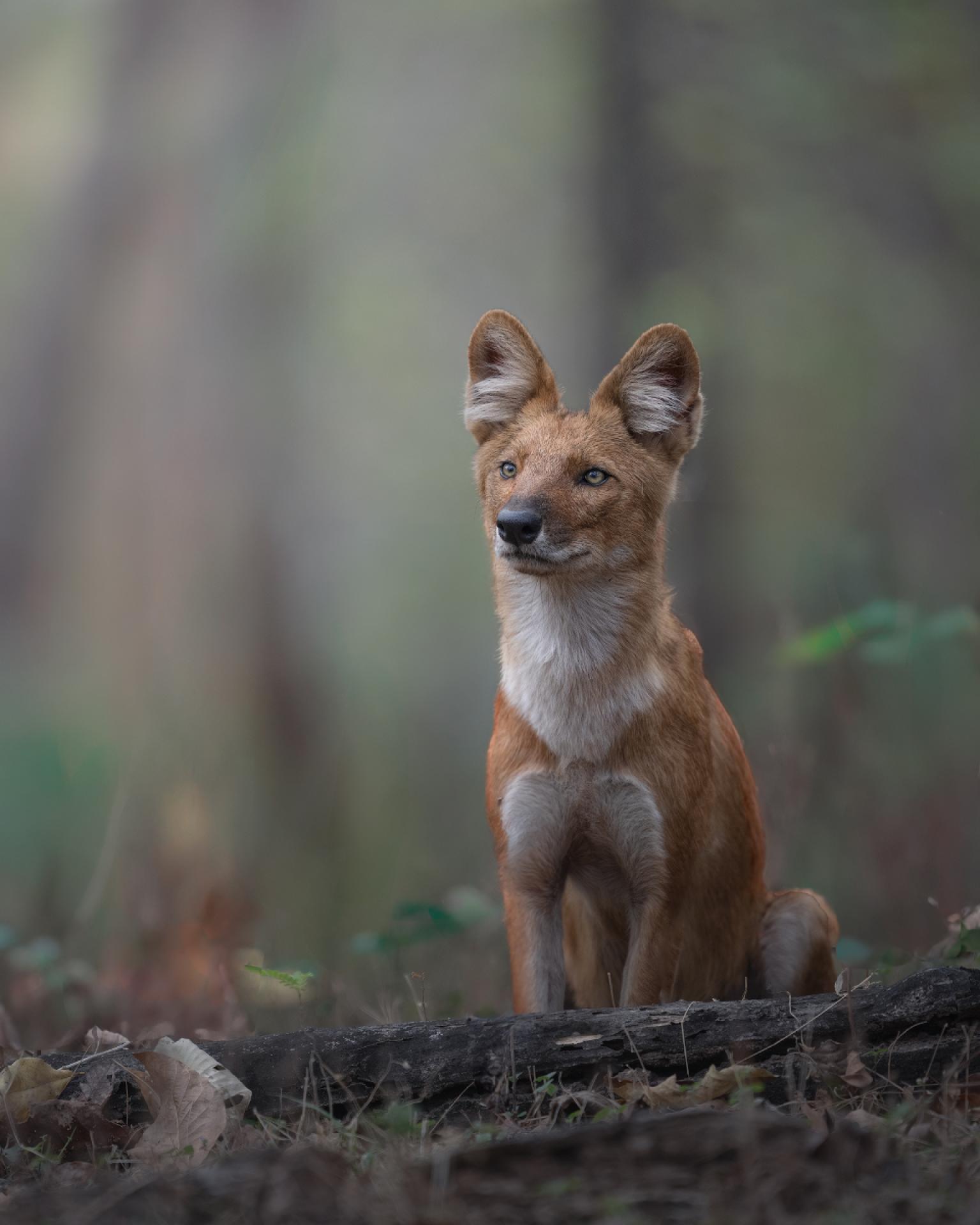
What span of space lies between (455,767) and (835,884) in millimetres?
3924

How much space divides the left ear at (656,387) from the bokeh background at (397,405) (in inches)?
98.4

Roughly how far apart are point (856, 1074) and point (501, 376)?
9.11 ft

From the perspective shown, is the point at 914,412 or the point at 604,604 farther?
the point at 914,412

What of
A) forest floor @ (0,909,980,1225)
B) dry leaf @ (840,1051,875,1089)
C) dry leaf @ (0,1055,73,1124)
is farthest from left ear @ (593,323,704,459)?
dry leaf @ (0,1055,73,1124)

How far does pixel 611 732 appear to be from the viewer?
4.02m

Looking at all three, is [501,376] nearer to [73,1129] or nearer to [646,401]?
[646,401]

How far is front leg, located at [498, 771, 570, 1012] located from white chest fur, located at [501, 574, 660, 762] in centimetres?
17

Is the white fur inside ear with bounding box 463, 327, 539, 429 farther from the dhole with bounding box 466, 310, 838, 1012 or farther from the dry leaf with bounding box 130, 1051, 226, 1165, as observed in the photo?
the dry leaf with bounding box 130, 1051, 226, 1165

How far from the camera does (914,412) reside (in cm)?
938

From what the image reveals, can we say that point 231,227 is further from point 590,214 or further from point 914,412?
point 914,412

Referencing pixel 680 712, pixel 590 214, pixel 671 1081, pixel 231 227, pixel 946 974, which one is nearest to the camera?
pixel 671 1081

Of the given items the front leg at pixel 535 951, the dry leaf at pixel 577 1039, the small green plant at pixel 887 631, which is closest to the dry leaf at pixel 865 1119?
the dry leaf at pixel 577 1039

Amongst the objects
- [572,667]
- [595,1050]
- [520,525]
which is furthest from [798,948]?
[520,525]

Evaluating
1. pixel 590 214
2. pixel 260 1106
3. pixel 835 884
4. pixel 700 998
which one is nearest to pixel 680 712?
pixel 700 998
